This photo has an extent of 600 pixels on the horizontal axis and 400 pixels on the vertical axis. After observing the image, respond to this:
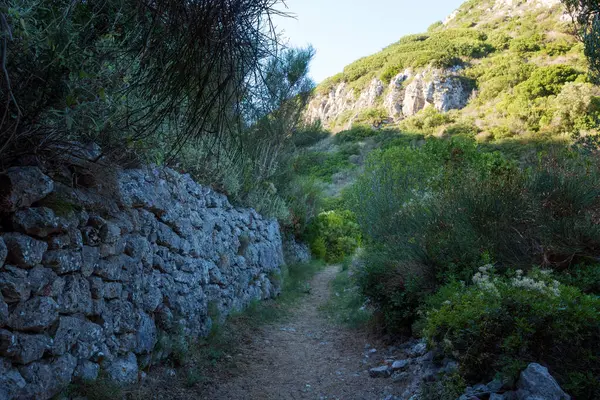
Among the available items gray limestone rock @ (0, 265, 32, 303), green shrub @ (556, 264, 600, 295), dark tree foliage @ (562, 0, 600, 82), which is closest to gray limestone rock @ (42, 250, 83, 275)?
gray limestone rock @ (0, 265, 32, 303)

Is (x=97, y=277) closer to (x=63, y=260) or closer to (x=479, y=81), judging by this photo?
(x=63, y=260)

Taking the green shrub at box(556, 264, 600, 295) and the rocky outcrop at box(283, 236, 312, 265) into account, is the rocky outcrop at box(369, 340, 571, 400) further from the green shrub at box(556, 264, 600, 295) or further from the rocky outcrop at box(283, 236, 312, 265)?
the rocky outcrop at box(283, 236, 312, 265)

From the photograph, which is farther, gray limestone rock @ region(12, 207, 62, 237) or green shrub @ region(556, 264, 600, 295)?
green shrub @ region(556, 264, 600, 295)

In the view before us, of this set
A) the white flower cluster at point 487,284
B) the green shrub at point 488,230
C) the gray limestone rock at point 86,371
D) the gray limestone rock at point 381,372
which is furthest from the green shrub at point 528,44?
the gray limestone rock at point 86,371

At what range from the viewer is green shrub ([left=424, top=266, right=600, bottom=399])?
118 inches

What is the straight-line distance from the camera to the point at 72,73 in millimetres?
3113

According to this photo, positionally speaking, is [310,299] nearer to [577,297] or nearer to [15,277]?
[577,297]

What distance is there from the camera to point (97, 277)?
3.83 meters

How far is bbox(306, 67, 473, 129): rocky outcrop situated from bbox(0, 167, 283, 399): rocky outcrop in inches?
1102

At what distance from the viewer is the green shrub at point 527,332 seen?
118 inches

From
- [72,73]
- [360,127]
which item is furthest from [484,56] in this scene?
[72,73]

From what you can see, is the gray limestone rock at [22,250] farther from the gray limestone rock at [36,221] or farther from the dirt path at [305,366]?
the dirt path at [305,366]

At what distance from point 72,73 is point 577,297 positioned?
4559mm

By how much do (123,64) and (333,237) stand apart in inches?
621
